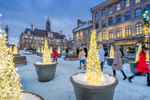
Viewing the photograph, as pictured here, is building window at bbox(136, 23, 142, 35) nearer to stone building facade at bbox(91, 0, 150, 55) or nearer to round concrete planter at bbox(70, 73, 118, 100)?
stone building facade at bbox(91, 0, 150, 55)

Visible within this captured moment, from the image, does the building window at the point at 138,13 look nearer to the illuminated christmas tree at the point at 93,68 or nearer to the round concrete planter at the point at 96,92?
the illuminated christmas tree at the point at 93,68

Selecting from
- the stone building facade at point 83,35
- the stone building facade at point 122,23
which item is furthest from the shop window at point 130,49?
the stone building facade at point 83,35

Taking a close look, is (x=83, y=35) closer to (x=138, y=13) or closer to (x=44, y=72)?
(x=138, y=13)

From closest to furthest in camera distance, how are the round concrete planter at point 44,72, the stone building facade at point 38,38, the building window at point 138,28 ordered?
the round concrete planter at point 44,72 < the building window at point 138,28 < the stone building facade at point 38,38

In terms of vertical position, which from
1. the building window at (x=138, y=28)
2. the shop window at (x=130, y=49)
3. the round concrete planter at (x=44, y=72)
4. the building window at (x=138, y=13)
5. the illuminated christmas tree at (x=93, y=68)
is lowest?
the round concrete planter at (x=44, y=72)

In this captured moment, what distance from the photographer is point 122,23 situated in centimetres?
1683

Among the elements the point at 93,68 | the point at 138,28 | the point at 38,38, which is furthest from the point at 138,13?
the point at 38,38

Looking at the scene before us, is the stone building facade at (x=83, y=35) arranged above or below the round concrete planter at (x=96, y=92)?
above

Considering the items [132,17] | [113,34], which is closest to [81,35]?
[113,34]

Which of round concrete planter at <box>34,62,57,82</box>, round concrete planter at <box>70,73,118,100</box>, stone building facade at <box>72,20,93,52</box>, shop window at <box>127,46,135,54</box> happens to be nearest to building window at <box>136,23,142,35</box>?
shop window at <box>127,46,135,54</box>

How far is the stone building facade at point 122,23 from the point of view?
1491 centimetres

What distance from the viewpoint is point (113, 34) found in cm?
1827

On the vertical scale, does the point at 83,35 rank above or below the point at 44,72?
above

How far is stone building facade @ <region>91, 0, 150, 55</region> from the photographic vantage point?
1491 cm
